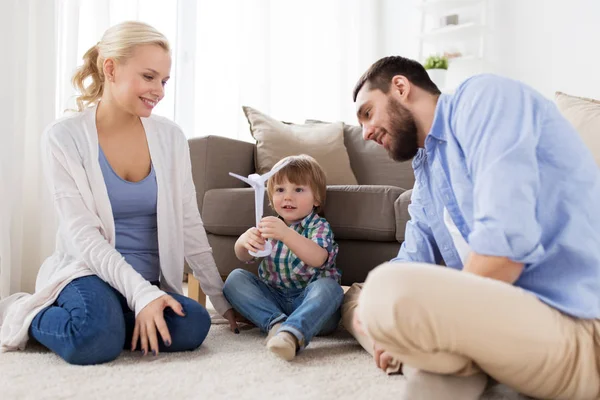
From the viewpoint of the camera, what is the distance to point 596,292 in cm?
101

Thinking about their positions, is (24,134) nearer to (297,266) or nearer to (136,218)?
(136,218)

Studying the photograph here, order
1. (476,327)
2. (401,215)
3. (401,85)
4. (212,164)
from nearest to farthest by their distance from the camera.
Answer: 1. (476,327)
2. (401,85)
3. (401,215)
4. (212,164)

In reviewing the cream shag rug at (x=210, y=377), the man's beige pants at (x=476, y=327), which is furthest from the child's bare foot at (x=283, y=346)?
the man's beige pants at (x=476, y=327)

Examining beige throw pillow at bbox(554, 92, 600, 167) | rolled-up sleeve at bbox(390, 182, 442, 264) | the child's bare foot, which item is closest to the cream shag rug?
the child's bare foot

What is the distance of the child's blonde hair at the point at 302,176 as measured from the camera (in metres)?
1.93

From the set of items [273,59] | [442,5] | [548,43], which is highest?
[442,5]

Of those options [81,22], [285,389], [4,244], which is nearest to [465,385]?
[285,389]

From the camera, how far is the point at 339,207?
211 centimetres

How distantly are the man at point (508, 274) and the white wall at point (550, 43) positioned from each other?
111 inches

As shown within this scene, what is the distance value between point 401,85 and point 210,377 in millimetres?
730

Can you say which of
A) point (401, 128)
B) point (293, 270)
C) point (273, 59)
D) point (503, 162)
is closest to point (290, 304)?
point (293, 270)

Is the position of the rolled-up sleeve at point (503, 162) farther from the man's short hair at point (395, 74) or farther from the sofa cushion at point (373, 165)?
the sofa cushion at point (373, 165)

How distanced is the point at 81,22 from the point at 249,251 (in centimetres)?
178

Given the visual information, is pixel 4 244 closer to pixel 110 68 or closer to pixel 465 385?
pixel 110 68
